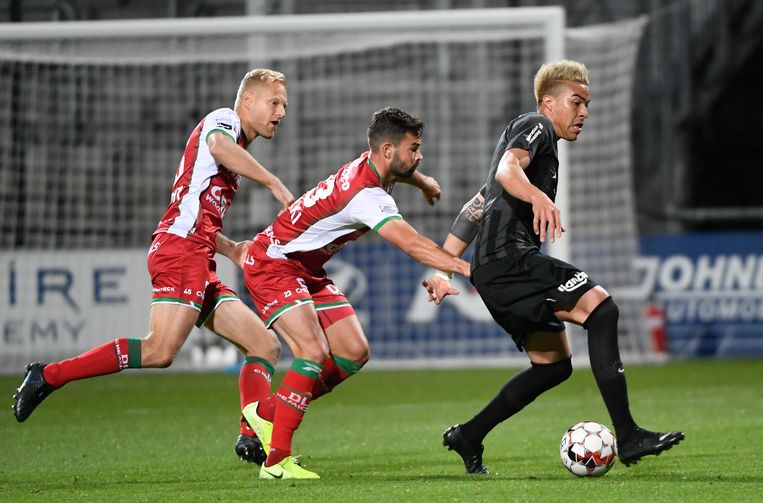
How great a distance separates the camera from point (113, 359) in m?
5.97

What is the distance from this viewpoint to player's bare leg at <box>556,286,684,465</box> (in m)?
5.05

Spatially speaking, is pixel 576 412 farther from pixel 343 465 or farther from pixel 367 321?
pixel 367 321

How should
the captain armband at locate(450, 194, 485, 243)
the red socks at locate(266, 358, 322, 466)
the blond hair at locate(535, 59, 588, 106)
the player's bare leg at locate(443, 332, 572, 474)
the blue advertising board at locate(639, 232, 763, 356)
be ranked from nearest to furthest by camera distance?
the red socks at locate(266, 358, 322, 466) → the player's bare leg at locate(443, 332, 572, 474) → the blond hair at locate(535, 59, 588, 106) → the captain armband at locate(450, 194, 485, 243) → the blue advertising board at locate(639, 232, 763, 356)

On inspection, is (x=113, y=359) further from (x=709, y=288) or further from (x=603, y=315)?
(x=709, y=288)

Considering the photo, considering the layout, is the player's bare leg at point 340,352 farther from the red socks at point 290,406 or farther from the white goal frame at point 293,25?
the white goal frame at point 293,25

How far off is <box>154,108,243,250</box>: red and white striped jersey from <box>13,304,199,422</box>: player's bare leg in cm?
43

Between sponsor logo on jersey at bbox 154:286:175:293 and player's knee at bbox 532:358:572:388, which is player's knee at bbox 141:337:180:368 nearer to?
sponsor logo on jersey at bbox 154:286:175:293

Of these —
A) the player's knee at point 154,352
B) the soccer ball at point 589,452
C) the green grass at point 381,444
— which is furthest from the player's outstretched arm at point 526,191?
the player's knee at point 154,352

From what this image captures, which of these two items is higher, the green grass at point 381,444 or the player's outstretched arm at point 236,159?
the player's outstretched arm at point 236,159

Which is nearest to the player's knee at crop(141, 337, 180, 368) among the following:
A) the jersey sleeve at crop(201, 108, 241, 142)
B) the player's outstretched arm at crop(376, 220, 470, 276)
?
the jersey sleeve at crop(201, 108, 241, 142)

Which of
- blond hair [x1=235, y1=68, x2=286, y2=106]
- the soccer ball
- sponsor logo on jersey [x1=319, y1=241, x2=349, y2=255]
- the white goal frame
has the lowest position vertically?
the soccer ball

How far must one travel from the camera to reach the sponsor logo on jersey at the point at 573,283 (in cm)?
520

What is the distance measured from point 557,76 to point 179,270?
2100 mm

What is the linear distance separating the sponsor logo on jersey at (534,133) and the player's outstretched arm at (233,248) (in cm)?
168
